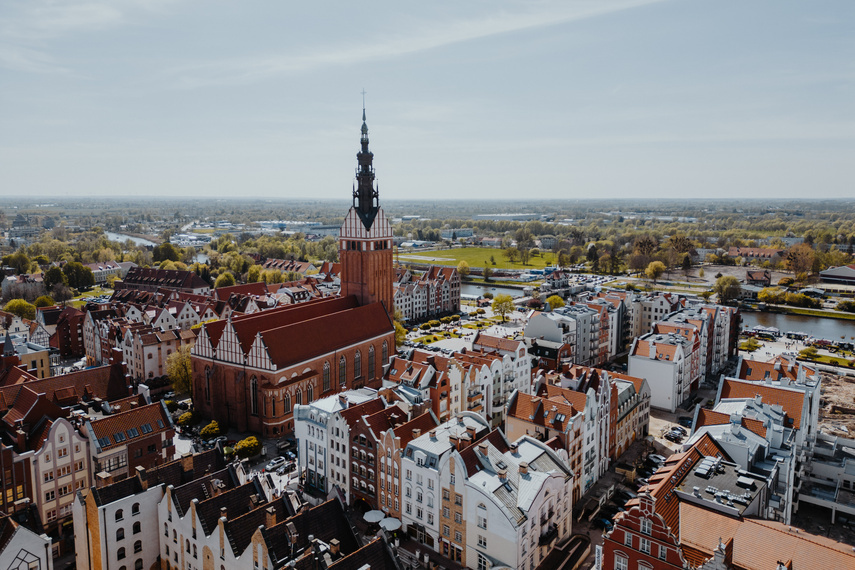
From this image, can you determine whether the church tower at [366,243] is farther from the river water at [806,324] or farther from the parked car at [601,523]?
the river water at [806,324]

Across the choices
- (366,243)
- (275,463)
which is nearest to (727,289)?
(366,243)

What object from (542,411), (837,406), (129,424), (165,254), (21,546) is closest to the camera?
(21,546)

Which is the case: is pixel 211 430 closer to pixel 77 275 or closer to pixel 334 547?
pixel 334 547

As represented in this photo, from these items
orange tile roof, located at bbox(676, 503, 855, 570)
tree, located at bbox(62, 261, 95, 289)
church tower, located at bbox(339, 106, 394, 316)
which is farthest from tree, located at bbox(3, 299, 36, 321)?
orange tile roof, located at bbox(676, 503, 855, 570)

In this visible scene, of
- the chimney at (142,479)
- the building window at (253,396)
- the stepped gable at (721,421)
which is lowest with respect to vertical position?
the building window at (253,396)

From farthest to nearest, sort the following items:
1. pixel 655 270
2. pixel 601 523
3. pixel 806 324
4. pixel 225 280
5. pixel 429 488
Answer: pixel 655 270 → pixel 225 280 → pixel 806 324 → pixel 601 523 → pixel 429 488

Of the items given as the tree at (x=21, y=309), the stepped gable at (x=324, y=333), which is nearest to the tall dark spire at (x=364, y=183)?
the stepped gable at (x=324, y=333)
